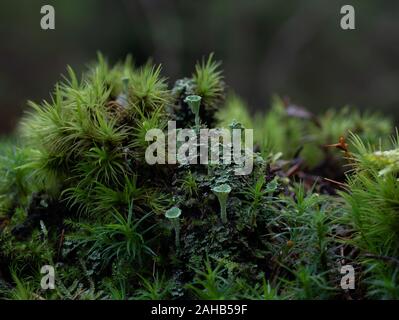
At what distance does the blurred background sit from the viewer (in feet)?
21.2

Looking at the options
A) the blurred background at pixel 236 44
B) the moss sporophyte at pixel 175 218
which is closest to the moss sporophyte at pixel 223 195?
the moss sporophyte at pixel 175 218

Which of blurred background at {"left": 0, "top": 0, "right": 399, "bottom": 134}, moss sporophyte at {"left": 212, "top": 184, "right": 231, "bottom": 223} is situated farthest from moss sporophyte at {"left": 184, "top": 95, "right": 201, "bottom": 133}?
blurred background at {"left": 0, "top": 0, "right": 399, "bottom": 134}

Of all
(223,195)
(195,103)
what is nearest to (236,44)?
(195,103)

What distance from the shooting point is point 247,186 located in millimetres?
1550

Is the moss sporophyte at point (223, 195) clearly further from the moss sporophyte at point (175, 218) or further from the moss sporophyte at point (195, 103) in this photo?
the moss sporophyte at point (195, 103)

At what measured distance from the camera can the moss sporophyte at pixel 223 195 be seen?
1.43 m

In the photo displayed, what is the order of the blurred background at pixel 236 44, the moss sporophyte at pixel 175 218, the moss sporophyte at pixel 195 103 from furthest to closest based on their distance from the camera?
the blurred background at pixel 236 44, the moss sporophyte at pixel 195 103, the moss sporophyte at pixel 175 218

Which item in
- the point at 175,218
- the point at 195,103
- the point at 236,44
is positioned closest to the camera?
the point at 175,218

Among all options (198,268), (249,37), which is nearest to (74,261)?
(198,268)

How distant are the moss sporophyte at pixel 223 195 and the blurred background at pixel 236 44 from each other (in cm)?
472

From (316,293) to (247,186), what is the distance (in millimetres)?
409

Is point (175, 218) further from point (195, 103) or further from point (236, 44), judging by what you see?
point (236, 44)

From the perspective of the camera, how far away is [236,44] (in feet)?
23.4

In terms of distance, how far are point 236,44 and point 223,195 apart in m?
6.03
